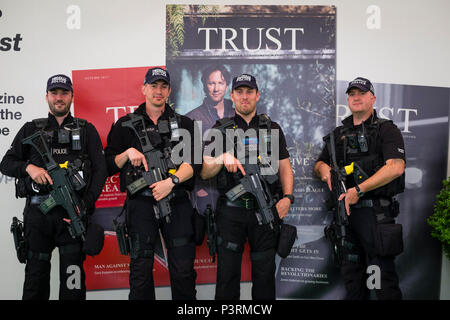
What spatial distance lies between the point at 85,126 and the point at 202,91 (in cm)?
138

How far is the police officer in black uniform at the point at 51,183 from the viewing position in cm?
322

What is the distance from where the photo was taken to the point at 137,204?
3.30 meters

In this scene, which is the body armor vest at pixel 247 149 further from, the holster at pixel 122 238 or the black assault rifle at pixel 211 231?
the holster at pixel 122 238

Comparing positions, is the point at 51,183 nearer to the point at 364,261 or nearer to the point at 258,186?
the point at 258,186

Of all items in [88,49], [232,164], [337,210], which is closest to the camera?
[232,164]

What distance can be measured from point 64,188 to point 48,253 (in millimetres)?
644

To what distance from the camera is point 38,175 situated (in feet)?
10.4

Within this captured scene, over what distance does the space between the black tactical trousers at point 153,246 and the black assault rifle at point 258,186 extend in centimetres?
54

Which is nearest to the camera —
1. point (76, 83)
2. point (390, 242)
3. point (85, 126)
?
point (390, 242)

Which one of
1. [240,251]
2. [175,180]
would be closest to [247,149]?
[175,180]

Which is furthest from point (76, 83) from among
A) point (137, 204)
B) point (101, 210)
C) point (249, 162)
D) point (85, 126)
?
point (249, 162)

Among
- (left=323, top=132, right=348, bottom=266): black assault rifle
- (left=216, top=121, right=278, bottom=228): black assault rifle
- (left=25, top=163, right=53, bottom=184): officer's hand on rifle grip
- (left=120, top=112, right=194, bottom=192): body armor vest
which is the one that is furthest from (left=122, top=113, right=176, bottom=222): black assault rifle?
(left=323, top=132, right=348, bottom=266): black assault rifle

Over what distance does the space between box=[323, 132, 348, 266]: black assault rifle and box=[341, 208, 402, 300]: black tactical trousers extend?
77 mm
